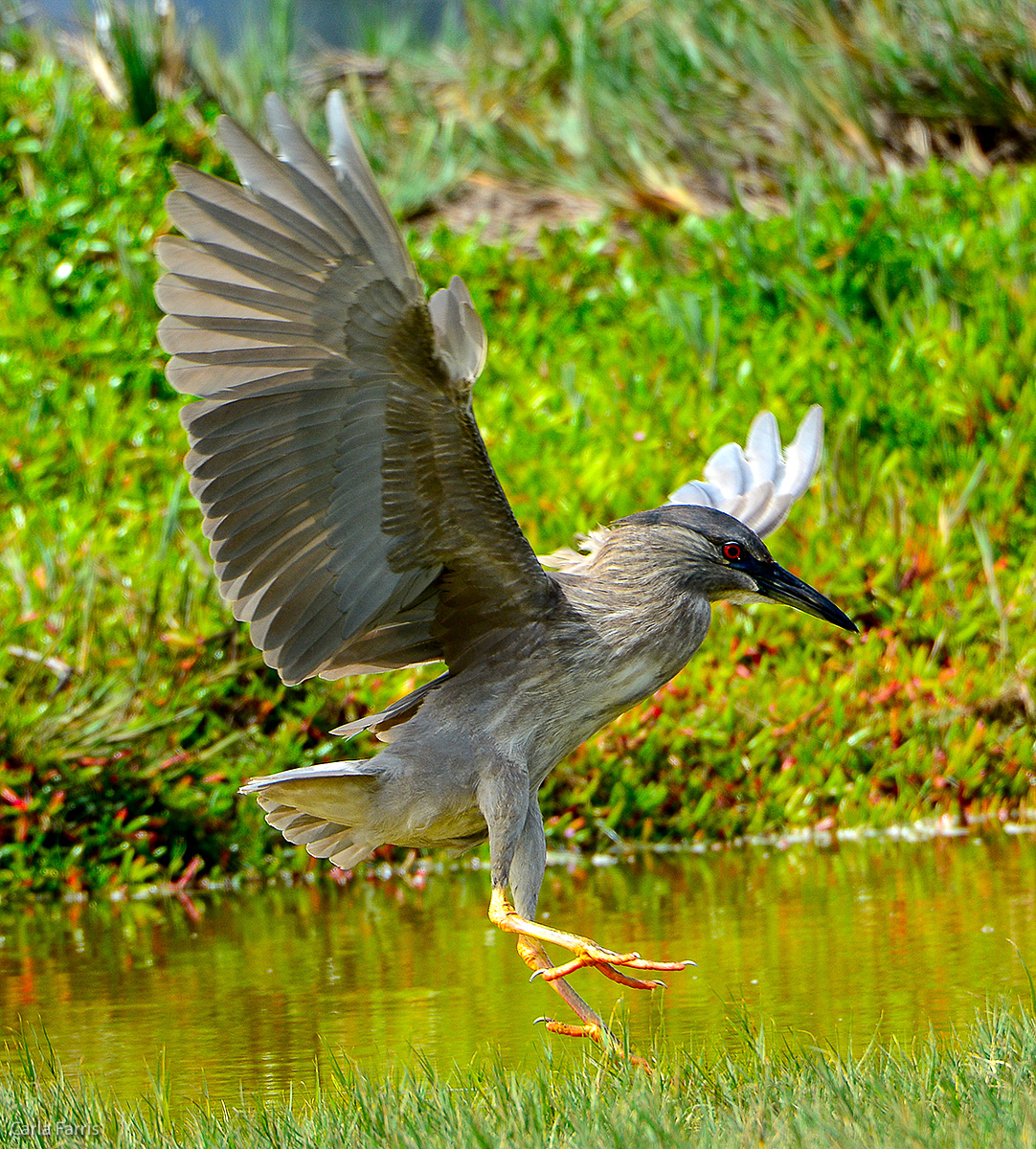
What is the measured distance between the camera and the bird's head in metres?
3.81

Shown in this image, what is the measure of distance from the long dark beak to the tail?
3.45ft

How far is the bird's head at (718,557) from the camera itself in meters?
3.81

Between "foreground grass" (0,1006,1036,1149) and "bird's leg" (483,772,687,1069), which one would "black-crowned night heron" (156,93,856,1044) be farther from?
"foreground grass" (0,1006,1036,1149)

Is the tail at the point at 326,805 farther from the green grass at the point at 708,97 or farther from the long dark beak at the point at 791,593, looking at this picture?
the green grass at the point at 708,97

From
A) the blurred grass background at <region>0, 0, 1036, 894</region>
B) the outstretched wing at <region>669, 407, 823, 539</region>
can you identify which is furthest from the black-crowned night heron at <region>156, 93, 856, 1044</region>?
the blurred grass background at <region>0, 0, 1036, 894</region>

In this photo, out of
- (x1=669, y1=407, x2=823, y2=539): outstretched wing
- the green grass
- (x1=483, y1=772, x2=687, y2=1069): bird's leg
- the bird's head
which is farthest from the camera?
the green grass

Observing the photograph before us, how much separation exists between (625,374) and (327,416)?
433 centimetres

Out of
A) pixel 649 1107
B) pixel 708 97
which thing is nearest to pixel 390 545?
pixel 649 1107

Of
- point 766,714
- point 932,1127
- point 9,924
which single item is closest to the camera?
point 932,1127

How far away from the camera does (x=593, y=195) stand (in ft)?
30.9

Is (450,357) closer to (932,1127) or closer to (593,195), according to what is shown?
(932,1127)

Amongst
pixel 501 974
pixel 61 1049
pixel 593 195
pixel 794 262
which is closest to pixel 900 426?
pixel 794 262

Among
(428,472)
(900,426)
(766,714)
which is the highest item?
(900,426)

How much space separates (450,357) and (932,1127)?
1744mm
